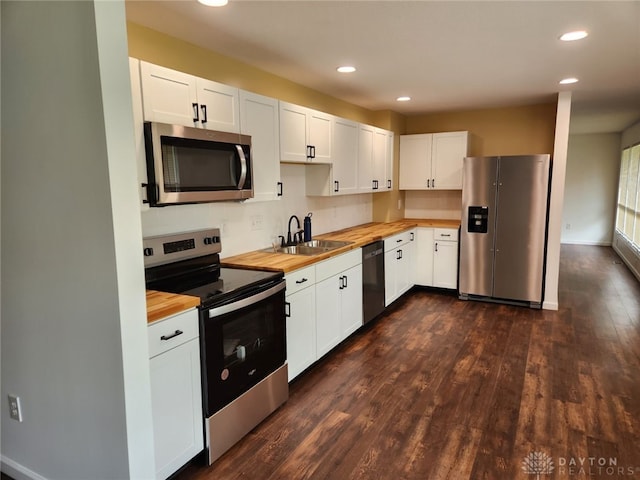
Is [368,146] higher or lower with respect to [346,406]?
higher

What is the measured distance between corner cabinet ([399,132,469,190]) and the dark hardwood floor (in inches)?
75.3

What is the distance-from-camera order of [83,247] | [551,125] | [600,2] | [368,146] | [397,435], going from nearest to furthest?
[83,247] → [600,2] → [397,435] → [368,146] → [551,125]

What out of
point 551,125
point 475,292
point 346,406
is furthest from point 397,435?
point 551,125

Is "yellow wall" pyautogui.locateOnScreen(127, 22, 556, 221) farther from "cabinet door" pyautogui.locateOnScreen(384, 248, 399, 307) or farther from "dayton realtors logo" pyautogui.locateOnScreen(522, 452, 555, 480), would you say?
"dayton realtors logo" pyautogui.locateOnScreen(522, 452, 555, 480)

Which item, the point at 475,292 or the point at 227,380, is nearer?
the point at 227,380

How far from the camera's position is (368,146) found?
4684 mm

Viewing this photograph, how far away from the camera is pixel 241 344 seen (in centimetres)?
235

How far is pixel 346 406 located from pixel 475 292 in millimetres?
2914

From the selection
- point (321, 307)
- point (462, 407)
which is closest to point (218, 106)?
point (321, 307)

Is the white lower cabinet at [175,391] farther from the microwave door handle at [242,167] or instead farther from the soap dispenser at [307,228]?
the soap dispenser at [307,228]

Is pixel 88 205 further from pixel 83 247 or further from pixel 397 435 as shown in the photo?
pixel 397 435

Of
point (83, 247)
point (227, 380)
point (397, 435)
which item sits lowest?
point (397, 435)

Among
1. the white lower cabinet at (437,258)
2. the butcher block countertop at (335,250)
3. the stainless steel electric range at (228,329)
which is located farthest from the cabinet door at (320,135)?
the white lower cabinet at (437,258)

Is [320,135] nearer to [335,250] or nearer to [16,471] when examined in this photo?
[335,250]
